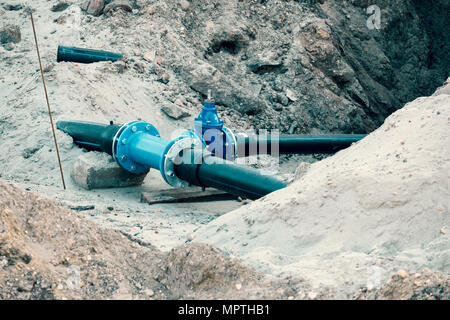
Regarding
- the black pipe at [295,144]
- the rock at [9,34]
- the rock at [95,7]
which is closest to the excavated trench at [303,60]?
the black pipe at [295,144]

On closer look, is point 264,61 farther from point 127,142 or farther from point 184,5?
point 127,142

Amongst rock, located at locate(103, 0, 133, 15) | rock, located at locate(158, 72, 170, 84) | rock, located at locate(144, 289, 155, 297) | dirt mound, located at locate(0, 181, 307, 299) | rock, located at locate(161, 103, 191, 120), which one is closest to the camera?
dirt mound, located at locate(0, 181, 307, 299)

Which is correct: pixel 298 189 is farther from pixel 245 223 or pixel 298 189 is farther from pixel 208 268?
pixel 208 268

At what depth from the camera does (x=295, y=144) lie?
704 centimetres

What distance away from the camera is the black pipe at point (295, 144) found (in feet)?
22.0

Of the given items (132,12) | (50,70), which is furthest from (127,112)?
(132,12)

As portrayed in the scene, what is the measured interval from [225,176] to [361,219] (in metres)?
1.82

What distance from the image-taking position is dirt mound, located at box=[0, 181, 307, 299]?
257 cm

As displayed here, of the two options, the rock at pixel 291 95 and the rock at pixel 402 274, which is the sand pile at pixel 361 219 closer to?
the rock at pixel 402 274

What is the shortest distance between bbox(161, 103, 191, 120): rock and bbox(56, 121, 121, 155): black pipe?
1.35 m

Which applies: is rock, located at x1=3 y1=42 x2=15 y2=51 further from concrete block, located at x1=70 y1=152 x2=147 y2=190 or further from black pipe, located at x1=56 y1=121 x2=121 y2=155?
concrete block, located at x1=70 y1=152 x2=147 y2=190

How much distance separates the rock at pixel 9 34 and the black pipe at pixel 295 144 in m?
3.43

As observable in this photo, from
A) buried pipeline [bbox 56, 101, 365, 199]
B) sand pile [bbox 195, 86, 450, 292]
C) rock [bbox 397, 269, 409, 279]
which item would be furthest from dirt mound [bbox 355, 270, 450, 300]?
buried pipeline [bbox 56, 101, 365, 199]
